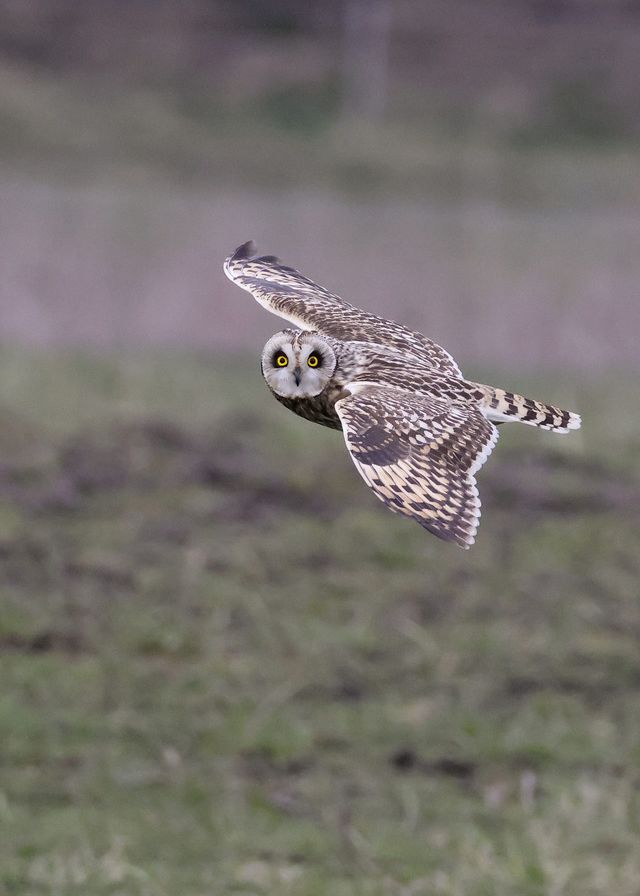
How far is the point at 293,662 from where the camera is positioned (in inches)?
271

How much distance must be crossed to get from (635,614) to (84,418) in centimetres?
327

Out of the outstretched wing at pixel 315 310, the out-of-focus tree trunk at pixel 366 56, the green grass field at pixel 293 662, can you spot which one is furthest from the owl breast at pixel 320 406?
the out-of-focus tree trunk at pixel 366 56

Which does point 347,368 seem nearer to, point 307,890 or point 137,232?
point 307,890

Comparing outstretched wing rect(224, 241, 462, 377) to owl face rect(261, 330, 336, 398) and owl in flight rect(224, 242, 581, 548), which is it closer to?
owl in flight rect(224, 242, 581, 548)

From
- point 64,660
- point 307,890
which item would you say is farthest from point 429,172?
point 307,890

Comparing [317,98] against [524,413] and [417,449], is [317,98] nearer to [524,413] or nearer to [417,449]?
[524,413]

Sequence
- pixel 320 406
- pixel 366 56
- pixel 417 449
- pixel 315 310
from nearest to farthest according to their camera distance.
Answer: pixel 417 449, pixel 320 406, pixel 315 310, pixel 366 56

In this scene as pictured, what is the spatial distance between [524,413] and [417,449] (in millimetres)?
295

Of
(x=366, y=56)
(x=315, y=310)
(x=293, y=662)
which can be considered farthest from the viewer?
(x=366, y=56)

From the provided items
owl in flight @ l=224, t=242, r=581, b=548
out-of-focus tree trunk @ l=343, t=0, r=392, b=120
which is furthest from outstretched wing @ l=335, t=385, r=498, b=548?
out-of-focus tree trunk @ l=343, t=0, r=392, b=120

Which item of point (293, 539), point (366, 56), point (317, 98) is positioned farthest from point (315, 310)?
point (366, 56)

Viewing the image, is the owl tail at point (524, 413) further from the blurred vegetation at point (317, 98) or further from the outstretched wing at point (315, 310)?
the blurred vegetation at point (317, 98)

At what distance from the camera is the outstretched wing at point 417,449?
8.48 feet

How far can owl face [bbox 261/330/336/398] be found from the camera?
276 cm
